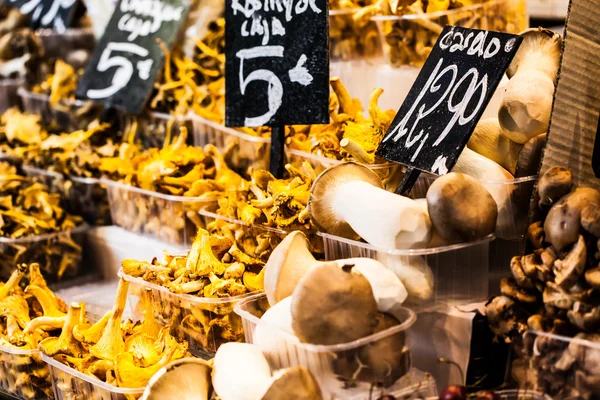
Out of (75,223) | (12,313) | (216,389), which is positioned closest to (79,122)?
(75,223)

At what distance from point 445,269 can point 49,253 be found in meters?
1.60

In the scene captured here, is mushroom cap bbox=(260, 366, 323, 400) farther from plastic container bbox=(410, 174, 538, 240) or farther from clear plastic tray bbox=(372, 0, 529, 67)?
clear plastic tray bbox=(372, 0, 529, 67)

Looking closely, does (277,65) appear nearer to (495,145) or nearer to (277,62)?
(277,62)

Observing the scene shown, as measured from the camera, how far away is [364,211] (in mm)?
1503

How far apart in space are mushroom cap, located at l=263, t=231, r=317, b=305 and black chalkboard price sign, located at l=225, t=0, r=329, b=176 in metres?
0.56

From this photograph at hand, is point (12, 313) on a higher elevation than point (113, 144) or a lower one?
lower

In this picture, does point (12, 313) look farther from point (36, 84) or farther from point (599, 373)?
point (36, 84)

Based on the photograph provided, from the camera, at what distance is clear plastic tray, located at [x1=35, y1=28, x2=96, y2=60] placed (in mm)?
3418

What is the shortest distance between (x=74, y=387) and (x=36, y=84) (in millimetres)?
1982

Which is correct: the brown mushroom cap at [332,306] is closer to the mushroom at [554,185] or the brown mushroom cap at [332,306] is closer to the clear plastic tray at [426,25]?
the mushroom at [554,185]

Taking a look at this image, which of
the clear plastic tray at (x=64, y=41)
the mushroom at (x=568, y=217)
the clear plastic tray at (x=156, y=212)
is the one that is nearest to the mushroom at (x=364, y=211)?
the mushroom at (x=568, y=217)

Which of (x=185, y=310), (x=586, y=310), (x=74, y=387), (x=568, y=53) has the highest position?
(x=568, y=53)

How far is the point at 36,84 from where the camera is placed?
3352 millimetres

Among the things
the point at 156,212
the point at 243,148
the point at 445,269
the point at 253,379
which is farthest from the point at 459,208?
the point at 156,212
